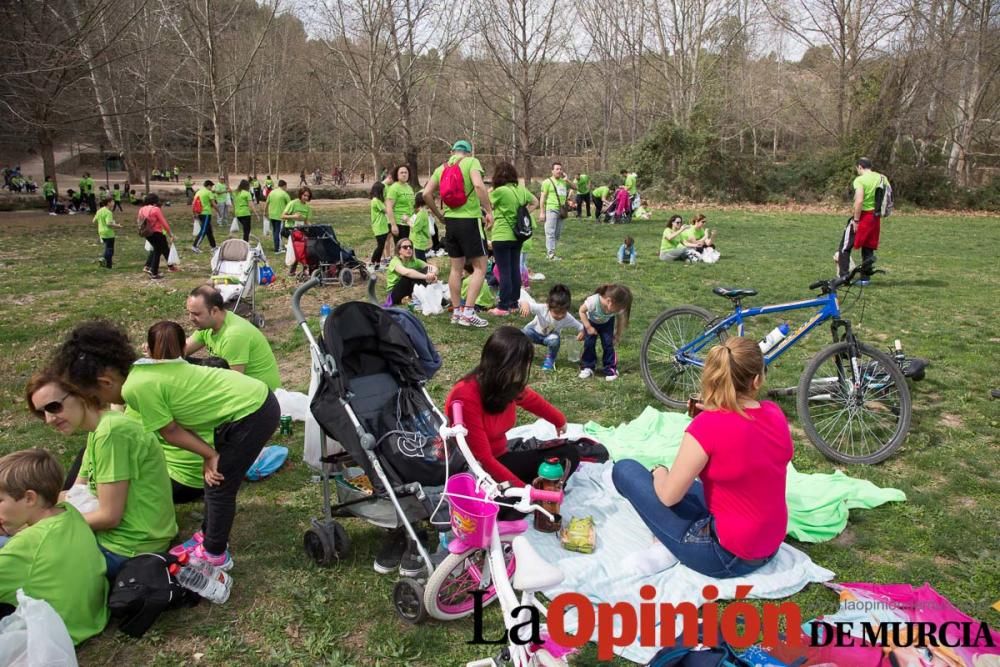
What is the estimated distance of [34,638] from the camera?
254cm

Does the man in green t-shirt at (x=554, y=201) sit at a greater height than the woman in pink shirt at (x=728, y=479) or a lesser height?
greater

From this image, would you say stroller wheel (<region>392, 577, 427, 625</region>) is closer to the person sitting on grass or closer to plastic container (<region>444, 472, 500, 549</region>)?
plastic container (<region>444, 472, 500, 549</region>)

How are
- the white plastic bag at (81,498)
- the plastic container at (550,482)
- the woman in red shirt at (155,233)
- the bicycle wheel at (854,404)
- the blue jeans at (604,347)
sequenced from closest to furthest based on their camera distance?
the white plastic bag at (81,498) → the plastic container at (550,482) → the bicycle wheel at (854,404) → the blue jeans at (604,347) → the woman in red shirt at (155,233)

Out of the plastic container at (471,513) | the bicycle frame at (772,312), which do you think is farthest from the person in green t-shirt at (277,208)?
the plastic container at (471,513)

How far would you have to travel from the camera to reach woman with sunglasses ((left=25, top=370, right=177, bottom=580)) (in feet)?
10.2

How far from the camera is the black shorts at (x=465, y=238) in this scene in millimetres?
7805

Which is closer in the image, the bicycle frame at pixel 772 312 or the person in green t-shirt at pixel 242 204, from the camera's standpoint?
the bicycle frame at pixel 772 312

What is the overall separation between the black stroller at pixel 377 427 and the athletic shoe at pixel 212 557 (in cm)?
42

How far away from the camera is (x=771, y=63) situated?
48281mm

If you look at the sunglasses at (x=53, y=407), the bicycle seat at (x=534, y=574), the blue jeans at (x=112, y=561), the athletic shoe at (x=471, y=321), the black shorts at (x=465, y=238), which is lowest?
the blue jeans at (x=112, y=561)

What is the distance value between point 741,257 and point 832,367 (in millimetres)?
9337

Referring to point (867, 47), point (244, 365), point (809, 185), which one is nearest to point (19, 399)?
point (244, 365)

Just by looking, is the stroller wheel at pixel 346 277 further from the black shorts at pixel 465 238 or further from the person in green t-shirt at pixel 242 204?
the person in green t-shirt at pixel 242 204

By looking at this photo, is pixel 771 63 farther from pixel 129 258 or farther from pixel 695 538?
pixel 695 538
